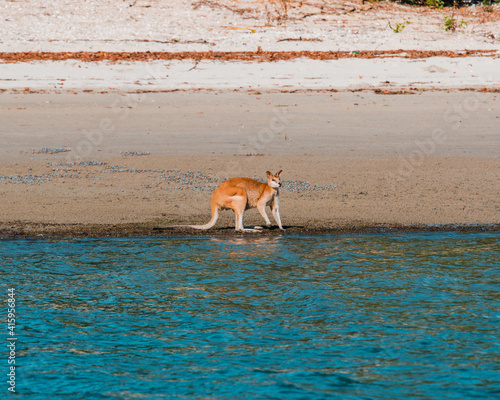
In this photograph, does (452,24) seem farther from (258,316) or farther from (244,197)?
(258,316)

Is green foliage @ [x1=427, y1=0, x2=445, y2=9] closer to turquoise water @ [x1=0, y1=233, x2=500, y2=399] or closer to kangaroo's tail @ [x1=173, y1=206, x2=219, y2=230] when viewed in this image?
turquoise water @ [x1=0, y1=233, x2=500, y2=399]

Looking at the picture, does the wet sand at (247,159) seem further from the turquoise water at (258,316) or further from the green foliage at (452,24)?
the green foliage at (452,24)

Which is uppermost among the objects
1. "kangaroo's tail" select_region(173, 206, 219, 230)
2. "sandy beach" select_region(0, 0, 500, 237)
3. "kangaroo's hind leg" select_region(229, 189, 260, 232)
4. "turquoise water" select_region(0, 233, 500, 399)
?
"sandy beach" select_region(0, 0, 500, 237)

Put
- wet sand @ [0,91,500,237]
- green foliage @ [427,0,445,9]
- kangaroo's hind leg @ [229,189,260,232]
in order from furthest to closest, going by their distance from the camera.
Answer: green foliage @ [427,0,445,9], wet sand @ [0,91,500,237], kangaroo's hind leg @ [229,189,260,232]

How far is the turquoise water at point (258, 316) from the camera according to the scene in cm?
548

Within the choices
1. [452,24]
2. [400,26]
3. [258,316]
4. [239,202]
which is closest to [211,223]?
[239,202]

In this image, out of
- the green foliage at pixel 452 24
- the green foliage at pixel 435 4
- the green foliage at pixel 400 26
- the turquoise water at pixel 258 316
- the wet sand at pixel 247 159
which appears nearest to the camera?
the turquoise water at pixel 258 316

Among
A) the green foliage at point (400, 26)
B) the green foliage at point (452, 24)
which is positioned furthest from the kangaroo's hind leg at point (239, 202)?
the green foliage at point (452, 24)

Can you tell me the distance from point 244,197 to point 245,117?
6.17m

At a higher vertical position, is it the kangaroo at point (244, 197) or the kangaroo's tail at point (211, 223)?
the kangaroo at point (244, 197)

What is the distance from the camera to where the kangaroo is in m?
8.81

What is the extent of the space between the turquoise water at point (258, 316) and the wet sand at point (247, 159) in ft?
2.75

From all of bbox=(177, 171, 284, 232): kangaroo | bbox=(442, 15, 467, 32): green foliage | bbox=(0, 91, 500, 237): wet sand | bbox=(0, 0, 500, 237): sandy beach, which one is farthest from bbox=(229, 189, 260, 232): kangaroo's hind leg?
bbox=(442, 15, 467, 32): green foliage

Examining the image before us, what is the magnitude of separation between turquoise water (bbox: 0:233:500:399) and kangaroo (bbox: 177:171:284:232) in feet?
1.03
